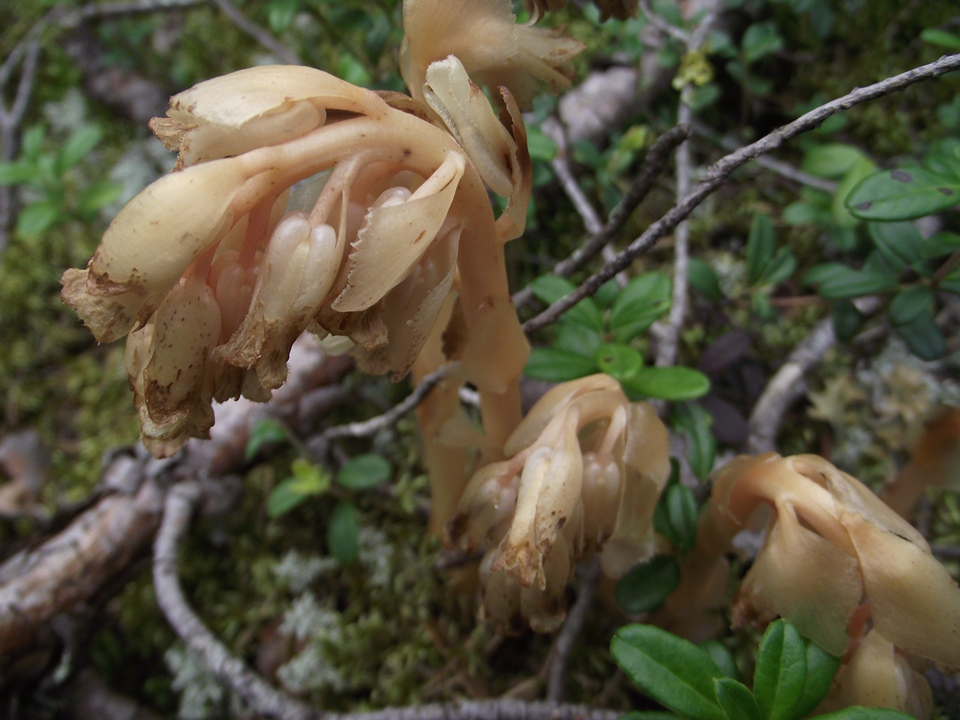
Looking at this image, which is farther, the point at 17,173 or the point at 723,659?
the point at 17,173

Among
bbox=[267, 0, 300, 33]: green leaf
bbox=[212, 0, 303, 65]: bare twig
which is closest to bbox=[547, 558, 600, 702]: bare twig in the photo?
bbox=[267, 0, 300, 33]: green leaf

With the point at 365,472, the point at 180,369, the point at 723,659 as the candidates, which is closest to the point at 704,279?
the point at 723,659

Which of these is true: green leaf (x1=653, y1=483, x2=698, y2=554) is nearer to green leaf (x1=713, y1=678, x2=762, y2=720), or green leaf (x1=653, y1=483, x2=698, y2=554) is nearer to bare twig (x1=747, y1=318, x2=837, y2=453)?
green leaf (x1=713, y1=678, x2=762, y2=720)

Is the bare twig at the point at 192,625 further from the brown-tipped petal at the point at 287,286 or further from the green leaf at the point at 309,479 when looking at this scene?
the brown-tipped petal at the point at 287,286

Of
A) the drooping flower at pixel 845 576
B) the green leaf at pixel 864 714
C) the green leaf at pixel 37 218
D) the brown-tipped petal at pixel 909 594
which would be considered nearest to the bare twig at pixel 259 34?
the green leaf at pixel 37 218

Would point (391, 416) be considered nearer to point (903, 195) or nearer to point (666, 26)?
point (903, 195)
